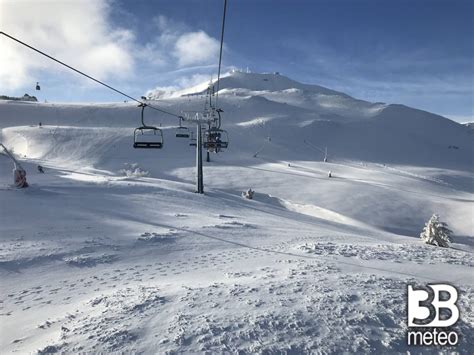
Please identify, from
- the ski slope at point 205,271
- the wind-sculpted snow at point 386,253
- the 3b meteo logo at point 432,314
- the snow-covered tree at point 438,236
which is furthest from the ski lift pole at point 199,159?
the 3b meteo logo at point 432,314

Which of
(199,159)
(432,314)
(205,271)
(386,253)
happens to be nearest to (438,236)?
(386,253)

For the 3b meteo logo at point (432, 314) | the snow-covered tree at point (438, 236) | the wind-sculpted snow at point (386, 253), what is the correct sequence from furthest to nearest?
the snow-covered tree at point (438, 236) < the wind-sculpted snow at point (386, 253) < the 3b meteo logo at point (432, 314)

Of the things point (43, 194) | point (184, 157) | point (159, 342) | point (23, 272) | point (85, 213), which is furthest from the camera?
point (184, 157)

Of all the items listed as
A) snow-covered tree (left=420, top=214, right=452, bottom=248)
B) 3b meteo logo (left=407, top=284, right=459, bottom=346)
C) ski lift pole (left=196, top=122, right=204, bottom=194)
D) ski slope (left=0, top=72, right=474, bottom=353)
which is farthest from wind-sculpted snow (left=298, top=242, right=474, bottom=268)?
ski lift pole (left=196, top=122, right=204, bottom=194)

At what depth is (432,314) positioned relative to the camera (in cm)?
753

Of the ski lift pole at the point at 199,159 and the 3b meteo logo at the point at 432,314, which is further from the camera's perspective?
the ski lift pole at the point at 199,159

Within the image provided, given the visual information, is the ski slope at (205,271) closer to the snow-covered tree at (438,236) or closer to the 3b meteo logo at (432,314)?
the 3b meteo logo at (432,314)

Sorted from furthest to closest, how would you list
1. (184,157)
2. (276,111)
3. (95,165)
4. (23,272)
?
(276,111)
(184,157)
(95,165)
(23,272)

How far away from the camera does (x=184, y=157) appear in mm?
56844

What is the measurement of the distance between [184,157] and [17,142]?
31.6 m

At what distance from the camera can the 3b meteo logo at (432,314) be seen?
260 inches

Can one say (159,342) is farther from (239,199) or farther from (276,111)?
(276,111)

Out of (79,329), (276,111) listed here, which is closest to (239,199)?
(79,329)

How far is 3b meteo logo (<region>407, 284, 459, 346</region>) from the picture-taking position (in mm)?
6613
